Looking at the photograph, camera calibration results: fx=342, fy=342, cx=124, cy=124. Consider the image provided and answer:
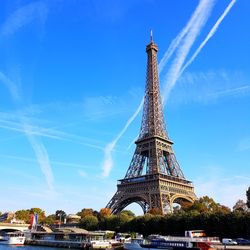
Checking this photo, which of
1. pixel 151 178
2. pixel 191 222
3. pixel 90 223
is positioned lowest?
pixel 191 222

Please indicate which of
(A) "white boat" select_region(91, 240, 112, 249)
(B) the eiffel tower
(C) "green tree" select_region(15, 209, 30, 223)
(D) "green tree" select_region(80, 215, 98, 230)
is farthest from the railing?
(C) "green tree" select_region(15, 209, 30, 223)

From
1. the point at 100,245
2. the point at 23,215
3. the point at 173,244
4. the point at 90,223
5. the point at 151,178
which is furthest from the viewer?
the point at 23,215

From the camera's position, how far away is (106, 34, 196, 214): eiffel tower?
91.2 m

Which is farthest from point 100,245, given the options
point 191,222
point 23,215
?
point 23,215

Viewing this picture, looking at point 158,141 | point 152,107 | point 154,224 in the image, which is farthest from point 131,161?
point 154,224

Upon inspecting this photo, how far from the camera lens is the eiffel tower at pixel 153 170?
91.2 m

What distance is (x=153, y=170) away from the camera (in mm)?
96312

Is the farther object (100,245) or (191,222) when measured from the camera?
(191,222)

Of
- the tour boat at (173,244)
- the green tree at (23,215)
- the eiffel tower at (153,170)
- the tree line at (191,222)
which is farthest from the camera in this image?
the green tree at (23,215)

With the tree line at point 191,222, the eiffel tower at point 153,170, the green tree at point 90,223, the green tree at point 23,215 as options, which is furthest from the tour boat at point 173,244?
the green tree at point 23,215

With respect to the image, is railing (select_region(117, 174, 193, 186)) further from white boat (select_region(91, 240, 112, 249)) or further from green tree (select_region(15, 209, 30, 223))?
green tree (select_region(15, 209, 30, 223))

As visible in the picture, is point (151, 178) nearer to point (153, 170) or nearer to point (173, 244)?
point (153, 170)

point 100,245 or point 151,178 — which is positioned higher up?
point 151,178

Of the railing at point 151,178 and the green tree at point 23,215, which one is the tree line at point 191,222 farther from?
the green tree at point 23,215
